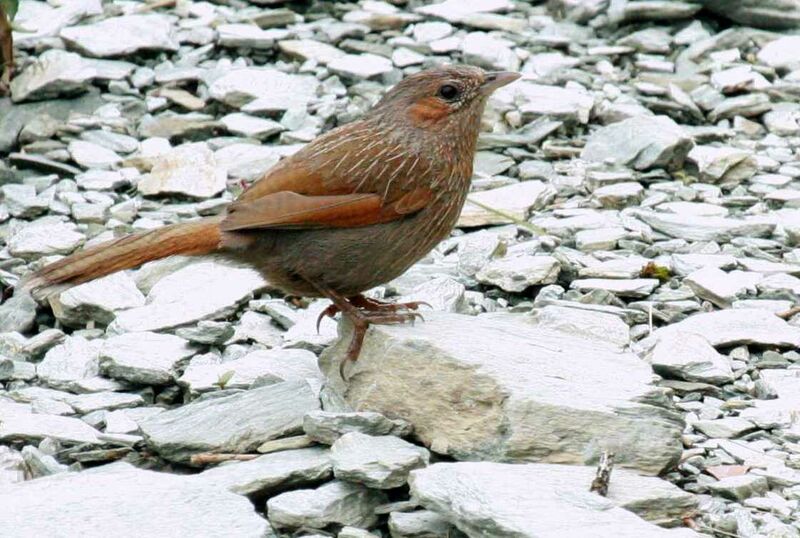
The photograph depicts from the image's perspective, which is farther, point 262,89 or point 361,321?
point 262,89

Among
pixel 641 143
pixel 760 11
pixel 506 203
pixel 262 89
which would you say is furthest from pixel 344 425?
pixel 760 11

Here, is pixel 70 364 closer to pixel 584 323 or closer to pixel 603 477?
pixel 584 323

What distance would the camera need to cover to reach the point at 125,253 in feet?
16.1

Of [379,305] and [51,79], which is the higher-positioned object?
[379,305]

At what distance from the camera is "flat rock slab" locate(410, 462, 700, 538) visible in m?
3.63

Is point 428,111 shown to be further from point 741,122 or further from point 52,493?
point 741,122

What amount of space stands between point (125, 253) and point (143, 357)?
568 millimetres

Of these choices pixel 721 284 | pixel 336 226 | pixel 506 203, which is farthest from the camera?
pixel 506 203

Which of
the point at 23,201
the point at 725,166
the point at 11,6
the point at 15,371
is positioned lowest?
the point at 23,201

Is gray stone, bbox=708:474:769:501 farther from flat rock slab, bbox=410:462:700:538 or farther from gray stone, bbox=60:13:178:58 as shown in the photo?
gray stone, bbox=60:13:178:58

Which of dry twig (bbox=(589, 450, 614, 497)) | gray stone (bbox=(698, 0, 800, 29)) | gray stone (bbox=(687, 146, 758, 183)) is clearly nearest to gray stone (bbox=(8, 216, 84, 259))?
gray stone (bbox=(687, 146, 758, 183))

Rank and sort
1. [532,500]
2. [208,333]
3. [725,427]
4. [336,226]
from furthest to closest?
[208,333] < [336,226] < [725,427] < [532,500]

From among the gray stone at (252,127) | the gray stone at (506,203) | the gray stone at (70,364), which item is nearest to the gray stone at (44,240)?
the gray stone at (70,364)

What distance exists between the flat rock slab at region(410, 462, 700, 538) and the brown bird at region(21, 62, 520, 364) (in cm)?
98
